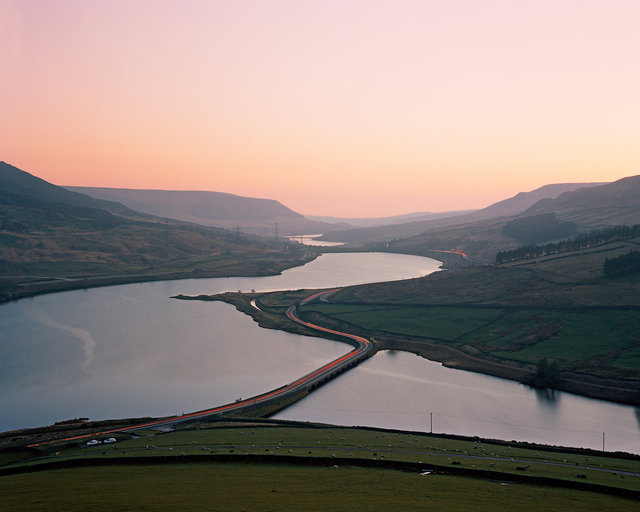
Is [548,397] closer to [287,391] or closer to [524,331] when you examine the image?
[524,331]

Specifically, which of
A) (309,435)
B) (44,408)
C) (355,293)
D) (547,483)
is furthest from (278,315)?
(547,483)

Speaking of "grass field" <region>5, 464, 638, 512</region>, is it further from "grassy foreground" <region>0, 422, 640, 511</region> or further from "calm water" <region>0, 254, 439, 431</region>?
"calm water" <region>0, 254, 439, 431</region>

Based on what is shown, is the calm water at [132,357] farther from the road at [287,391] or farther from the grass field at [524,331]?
the grass field at [524,331]

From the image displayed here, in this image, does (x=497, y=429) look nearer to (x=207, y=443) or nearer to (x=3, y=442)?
(x=207, y=443)

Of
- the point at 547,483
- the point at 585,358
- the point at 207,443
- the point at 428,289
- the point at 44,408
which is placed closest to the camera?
the point at 547,483

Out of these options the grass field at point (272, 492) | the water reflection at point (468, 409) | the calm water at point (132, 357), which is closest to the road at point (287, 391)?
the water reflection at point (468, 409)

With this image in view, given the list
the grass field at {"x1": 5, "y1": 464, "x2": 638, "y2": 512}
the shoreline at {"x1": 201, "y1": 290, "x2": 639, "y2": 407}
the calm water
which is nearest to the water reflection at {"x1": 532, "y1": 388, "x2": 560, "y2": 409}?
the shoreline at {"x1": 201, "y1": 290, "x2": 639, "y2": 407}
